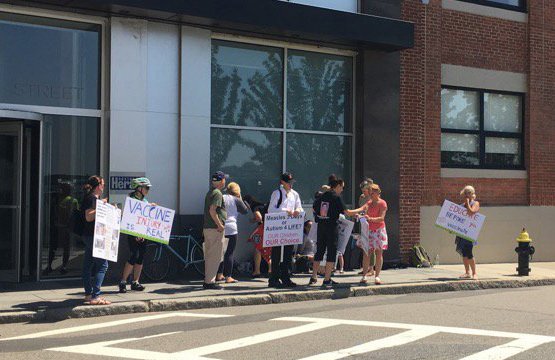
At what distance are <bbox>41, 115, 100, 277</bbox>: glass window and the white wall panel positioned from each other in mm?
1671

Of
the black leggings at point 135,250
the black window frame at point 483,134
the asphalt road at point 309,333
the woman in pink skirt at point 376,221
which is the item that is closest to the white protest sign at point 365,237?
the woman in pink skirt at point 376,221

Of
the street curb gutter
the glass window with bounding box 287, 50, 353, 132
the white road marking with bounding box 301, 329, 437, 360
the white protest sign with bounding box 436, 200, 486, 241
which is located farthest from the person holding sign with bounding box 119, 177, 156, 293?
the white protest sign with bounding box 436, 200, 486, 241

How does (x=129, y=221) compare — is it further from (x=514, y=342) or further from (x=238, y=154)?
(x=514, y=342)

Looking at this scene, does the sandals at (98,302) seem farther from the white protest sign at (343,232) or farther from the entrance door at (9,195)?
the white protest sign at (343,232)

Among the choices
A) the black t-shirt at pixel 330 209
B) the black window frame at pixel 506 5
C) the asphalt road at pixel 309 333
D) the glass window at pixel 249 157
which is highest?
the black window frame at pixel 506 5

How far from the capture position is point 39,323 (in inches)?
369

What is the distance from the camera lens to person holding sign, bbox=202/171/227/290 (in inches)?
465

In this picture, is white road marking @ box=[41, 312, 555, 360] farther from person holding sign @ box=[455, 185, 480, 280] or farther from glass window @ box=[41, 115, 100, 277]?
person holding sign @ box=[455, 185, 480, 280]

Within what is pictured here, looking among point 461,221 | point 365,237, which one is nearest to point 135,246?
point 365,237

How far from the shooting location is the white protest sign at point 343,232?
12689mm

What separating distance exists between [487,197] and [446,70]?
3.30 metres

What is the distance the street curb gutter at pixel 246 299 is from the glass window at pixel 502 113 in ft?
16.2

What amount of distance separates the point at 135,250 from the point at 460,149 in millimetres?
9295

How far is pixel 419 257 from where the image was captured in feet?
52.4
